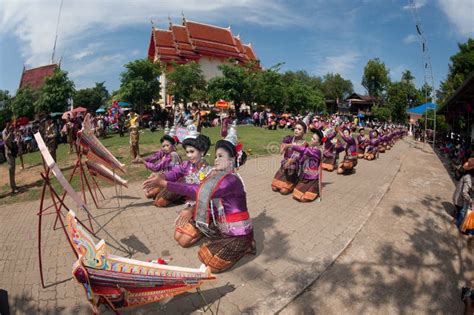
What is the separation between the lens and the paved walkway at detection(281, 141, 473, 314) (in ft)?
10.4

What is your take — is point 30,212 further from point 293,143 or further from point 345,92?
point 345,92

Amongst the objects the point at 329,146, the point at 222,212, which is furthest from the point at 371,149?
the point at 222,212

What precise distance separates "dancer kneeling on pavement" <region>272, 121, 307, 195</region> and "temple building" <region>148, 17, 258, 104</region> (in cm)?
2703

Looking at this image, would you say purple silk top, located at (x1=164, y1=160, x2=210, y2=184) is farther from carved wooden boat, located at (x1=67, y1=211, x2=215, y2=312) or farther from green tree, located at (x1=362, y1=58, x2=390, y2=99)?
green tree, located at (x1=362, y1=58, x2=390, y2=99)

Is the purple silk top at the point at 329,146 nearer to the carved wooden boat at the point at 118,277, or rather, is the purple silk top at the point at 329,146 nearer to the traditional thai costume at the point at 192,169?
the traditional thai costume at the point at 192,169

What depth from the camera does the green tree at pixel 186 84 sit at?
24.2m

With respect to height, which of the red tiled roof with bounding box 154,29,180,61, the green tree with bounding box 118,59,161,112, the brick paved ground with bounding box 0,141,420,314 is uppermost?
the red tiled roof with bounding box 154,29,180,61

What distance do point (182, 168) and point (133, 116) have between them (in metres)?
5.57

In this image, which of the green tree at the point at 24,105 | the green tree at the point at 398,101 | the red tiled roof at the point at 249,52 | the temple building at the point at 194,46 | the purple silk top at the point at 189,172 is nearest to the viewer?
the purple silk top at the point at 189,172

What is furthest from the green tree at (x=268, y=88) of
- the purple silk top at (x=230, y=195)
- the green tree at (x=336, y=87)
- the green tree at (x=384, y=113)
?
the green tree at (x=336, y=87)

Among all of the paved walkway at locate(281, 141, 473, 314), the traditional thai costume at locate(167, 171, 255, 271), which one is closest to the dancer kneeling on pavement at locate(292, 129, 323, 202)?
the paved walkway at locate(281, 141, 473, 314)

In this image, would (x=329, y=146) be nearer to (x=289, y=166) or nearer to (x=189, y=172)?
(x=289, y=166)

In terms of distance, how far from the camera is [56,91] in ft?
69.6

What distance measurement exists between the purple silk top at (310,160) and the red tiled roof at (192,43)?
97.8ft
